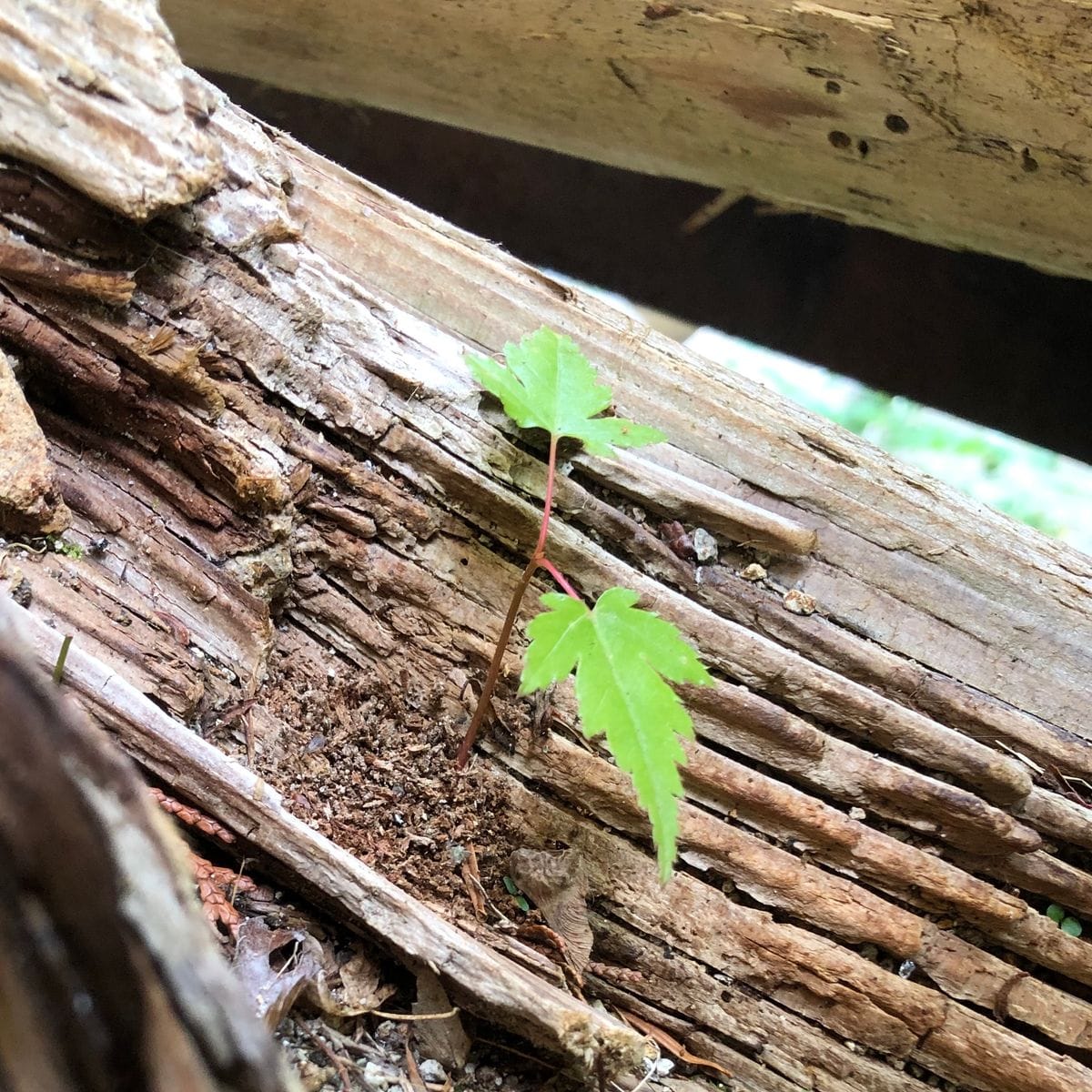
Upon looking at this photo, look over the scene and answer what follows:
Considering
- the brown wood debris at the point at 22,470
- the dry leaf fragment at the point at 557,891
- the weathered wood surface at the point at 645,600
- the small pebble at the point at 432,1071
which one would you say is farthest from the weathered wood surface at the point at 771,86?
the small pebble at the point at 432,1071

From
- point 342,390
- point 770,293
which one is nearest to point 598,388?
point 342,390

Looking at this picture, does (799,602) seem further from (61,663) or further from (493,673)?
(61,663)

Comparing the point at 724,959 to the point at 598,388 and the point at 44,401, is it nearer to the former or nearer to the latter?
the point at 598,388

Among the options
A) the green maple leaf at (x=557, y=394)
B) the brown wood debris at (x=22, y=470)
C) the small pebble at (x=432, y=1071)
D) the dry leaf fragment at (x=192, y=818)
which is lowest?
the small pebble at (x=432, y=1071)

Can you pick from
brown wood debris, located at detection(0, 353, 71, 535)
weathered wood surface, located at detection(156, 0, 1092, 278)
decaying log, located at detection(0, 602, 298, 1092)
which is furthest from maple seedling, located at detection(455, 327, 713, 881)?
weathered wood surface, located at detection(156, 0, 1092, 278)

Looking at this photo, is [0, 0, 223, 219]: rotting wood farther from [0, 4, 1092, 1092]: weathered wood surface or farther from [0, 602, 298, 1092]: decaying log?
[0, 602, 298, 1092]: decaying log

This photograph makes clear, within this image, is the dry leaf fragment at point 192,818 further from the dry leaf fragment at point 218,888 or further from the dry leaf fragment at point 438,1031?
the dry leaf fragment at point 438,1031

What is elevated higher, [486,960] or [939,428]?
[939,428]
